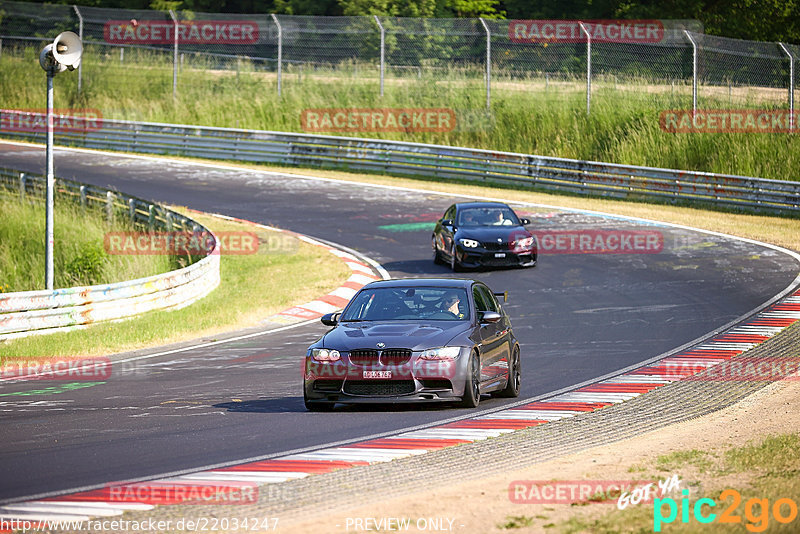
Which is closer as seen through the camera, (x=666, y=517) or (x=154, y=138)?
(x=666, y=517)

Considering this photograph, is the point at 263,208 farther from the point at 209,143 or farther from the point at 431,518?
the point at 431,518

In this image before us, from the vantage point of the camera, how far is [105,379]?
1451cm

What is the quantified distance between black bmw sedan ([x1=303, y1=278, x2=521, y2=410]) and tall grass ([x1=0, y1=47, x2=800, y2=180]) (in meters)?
23.7

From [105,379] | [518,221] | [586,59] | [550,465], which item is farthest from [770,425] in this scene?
[586,59]

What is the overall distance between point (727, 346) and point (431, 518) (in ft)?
32.4

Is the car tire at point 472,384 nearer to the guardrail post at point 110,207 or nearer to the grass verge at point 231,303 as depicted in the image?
the grass verge at point 231,303

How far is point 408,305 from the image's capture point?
12.6 meters

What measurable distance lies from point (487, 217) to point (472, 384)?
1337 centimetres

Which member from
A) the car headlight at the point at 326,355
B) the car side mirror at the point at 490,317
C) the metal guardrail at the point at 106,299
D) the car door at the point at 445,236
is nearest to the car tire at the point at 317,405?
the car headlight at the point at 326,355

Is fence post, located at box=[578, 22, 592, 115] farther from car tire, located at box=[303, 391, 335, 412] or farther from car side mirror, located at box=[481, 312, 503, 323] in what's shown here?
car tire, located at box=[303, 391, 335, 412]

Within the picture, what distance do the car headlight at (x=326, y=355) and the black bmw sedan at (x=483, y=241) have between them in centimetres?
1242

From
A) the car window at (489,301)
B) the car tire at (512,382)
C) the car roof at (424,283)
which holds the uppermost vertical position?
the car roof at (424,283)

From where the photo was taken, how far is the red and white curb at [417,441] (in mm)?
7676

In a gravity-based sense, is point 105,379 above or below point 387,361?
below
